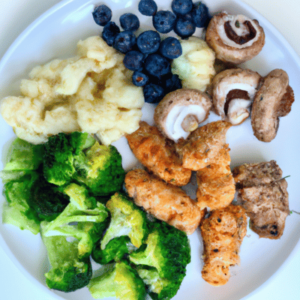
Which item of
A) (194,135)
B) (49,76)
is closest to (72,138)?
(49,76)

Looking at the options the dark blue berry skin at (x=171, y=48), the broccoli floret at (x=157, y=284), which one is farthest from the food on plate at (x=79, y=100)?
the broccoli floret at (x=157, y=284)

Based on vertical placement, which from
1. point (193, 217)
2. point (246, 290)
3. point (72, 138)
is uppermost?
point (72, 138)

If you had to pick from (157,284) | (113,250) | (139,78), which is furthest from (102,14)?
(157,284)

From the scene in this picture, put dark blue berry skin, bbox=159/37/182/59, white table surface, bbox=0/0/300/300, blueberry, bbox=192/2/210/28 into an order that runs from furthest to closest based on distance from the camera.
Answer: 1. white table surface, bbox=0/0/300/300
2. blueberry, bbox=192/2/210/28
3. dark blue berry skin, bbox=159/37/182/59

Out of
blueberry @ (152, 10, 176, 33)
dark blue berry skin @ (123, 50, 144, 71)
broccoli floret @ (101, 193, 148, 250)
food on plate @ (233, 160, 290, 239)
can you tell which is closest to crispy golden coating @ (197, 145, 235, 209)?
food on plate @ (233, 160, 290, 239)

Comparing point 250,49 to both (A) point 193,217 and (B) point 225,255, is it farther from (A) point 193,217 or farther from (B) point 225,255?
(B) point 225,255

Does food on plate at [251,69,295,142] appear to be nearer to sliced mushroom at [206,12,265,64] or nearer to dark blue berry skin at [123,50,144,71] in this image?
sliced mushroom at [206,12,265,64]

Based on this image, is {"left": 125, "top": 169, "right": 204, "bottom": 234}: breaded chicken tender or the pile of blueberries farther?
{"left": 125, "top": 169, "right": 204, "bottom": 234}: breaded chicken tender
